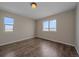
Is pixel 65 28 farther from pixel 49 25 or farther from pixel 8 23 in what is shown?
pixel 8 23

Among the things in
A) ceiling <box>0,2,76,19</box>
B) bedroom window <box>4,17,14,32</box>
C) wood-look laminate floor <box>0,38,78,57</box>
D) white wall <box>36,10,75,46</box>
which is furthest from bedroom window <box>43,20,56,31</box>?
bedroom window <box>4,17,14,32</box>

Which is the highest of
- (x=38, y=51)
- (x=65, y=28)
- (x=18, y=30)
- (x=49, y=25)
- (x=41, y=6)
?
(x=41, y=6)

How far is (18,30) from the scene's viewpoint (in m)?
5.11

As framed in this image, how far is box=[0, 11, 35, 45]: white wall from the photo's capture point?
3.98 m

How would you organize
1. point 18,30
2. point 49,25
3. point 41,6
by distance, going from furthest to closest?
point 49,25
point 18,30
point 41,6

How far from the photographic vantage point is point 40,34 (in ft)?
22.2

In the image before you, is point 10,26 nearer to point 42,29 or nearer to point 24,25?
point 24,25

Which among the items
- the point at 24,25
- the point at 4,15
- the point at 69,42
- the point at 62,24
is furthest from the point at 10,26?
the point at 69,42

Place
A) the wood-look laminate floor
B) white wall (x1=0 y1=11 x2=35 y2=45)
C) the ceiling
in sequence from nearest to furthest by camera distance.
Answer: the wood-look laminate floor, the ceiling, white wall (x1=0 y1=11 x2=35 y2=45)

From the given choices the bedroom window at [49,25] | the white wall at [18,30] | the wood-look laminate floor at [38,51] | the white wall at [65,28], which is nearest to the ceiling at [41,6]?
the white wall at [65,28]

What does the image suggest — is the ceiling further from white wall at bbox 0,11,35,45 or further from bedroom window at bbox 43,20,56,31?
bedroom window at bbox 43,20,56,31

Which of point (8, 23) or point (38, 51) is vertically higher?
point (8, 23)

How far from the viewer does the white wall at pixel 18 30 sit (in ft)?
13.1

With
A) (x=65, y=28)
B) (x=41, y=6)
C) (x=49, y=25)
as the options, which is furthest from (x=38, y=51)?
(x=49, y=25)
